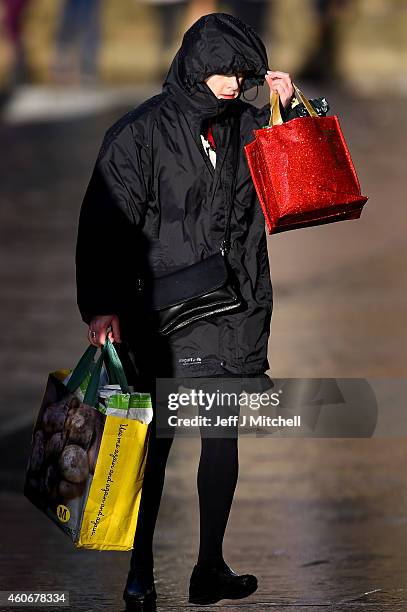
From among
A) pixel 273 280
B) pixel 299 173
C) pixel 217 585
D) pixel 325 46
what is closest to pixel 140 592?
pixel 217 585

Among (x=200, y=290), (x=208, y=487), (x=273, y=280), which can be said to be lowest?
(x=273, y=280)

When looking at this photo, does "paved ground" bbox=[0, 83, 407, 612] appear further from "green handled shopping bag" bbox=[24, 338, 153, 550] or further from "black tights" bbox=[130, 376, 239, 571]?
"green handled shopping bag" bbox=[24, 338, 153, 550]

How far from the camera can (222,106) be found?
5578 mm

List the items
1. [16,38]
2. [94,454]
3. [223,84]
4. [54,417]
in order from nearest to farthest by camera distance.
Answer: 1. [94,454]
2. [54,417]
3. [223,84]
4. [16,38]

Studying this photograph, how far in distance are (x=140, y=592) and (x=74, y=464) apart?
1.76 feet

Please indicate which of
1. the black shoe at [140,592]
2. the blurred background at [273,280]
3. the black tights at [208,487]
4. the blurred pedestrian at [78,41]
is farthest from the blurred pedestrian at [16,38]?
the black shoe at [140,592]

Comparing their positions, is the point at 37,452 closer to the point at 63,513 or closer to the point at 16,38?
the point at 63,513

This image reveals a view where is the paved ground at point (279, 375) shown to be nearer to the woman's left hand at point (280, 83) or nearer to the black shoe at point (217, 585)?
the black shoe at point (217, 585)

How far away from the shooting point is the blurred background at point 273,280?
6488 millimetres

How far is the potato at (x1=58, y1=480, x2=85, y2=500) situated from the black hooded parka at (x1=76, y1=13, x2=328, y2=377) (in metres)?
0.46

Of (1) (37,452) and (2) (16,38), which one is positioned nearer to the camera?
(1) (37,452)

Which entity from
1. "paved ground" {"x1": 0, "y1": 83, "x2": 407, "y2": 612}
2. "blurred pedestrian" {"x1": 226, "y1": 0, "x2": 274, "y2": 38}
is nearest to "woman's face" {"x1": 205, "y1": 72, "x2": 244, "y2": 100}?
"paved ground" {"x1": 0, "y1": 83, "x2": 407, "y2": 612}

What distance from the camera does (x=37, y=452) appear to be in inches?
216

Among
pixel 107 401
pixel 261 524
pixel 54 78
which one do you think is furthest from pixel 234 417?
pixel 54 78
